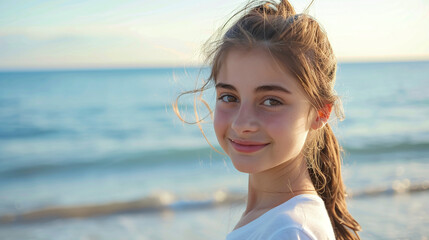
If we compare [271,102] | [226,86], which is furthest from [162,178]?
[271,102]

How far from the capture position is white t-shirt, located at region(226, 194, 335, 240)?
1.60 metres

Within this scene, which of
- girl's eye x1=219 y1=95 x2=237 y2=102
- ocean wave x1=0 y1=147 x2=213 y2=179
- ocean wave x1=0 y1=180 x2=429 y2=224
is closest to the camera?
girl's eye x1=219 y1=95 x2=237 y2=102

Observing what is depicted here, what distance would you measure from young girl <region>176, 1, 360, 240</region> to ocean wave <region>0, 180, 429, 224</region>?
4.59 m

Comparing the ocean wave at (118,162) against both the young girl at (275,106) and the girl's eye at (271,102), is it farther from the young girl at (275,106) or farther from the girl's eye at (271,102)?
the girl's eye at (271,102)

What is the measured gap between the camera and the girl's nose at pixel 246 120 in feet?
6.11

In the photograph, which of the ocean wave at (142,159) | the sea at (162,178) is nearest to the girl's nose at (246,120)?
the sea at (162,178)

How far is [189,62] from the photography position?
2621 millimetres

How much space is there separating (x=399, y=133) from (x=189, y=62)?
11.4 meters

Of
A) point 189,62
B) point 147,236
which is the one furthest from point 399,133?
point 189,62

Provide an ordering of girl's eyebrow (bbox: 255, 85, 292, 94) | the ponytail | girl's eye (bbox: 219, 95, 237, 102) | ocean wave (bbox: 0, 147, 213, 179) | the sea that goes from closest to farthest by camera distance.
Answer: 1. girl's eyebrow (bbox: 255, 85, 292, 94)
2. girl's eye (bbox: 219, 95, 237, 102)
3. the ponytail
4. the sea
5. ocean wave (bbox: 0, 147, 213, 179)

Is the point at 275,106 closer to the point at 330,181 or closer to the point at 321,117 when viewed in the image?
the point at 321,117

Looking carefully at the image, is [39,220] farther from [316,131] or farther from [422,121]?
[422,121]

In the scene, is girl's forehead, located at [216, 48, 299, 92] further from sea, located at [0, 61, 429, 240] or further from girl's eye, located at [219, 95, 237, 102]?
sea, located at [0, 61, 429, 240]

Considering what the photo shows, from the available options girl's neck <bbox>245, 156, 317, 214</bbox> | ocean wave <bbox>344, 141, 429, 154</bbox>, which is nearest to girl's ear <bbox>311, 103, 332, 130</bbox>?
girl's neck <bbox>245, 156, 317, 214</bbox>
